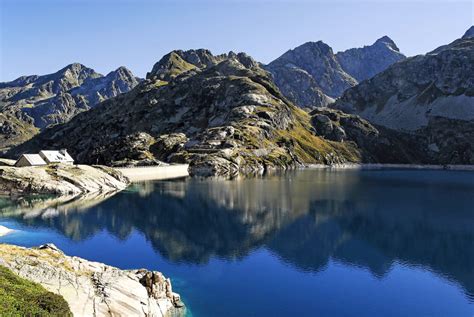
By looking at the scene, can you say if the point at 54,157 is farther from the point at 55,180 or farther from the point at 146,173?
the point at 146,173

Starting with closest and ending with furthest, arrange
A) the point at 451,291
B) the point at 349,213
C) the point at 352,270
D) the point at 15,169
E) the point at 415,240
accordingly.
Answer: the point at 451,291
the point at 352,270
the point at 415,240
the point at 349,213
the point at 15,169

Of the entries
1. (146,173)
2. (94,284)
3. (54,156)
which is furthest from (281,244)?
(146,173)

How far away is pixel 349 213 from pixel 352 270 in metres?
46.2

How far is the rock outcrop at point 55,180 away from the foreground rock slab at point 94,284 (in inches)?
3399

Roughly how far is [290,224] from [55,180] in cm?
7565

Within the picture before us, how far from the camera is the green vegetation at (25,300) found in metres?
23.7

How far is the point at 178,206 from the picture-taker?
114 meters

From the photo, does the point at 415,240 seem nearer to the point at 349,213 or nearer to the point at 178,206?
the point at 349,213

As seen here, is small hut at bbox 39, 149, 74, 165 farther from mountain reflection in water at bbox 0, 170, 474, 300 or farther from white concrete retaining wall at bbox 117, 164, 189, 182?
mountain reflection in water at bbox 0, 170, 474, 300

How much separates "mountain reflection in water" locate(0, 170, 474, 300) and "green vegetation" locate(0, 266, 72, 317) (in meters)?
35.8

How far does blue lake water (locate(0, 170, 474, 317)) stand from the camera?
48.1 meters

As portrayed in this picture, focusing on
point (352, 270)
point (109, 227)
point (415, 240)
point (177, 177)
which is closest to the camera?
point (352, 270)

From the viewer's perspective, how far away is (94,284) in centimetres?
3703

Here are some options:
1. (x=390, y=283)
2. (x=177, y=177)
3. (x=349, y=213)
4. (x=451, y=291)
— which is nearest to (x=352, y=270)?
(x=390, y=283)
